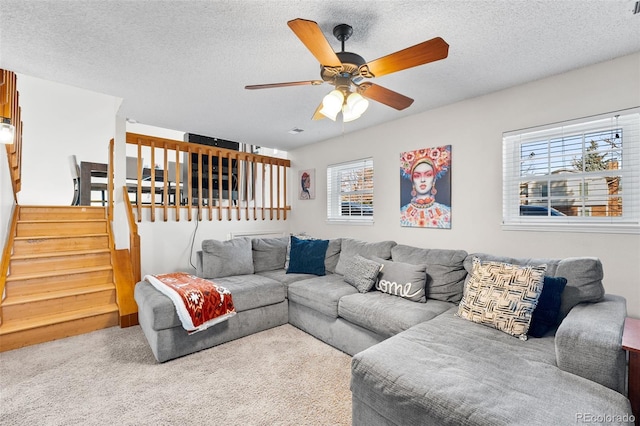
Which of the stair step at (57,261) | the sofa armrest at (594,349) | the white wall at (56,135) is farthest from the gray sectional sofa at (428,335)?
the white wall at (56,135)

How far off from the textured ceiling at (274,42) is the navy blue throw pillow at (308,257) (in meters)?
1.72

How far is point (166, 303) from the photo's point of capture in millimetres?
2404

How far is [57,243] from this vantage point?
3.67 meters

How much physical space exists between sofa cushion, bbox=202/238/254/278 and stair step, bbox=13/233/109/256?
1731 mm

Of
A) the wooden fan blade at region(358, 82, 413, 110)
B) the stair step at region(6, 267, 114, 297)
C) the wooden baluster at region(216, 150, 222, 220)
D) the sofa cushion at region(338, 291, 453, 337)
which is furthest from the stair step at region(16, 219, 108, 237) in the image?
the wooden fan blade at region(358, 82, 413, 110)

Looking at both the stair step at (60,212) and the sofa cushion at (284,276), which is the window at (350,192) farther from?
the stair step at (60,212)

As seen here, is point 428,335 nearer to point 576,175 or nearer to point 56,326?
point 576,175

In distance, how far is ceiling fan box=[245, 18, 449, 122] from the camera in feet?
4.79

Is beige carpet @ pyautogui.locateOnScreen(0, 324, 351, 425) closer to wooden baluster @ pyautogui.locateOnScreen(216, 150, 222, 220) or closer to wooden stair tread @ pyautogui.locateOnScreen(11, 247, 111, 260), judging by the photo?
wooden stair tread @ pyautogui.locateOnScreen(11, 247, 111, 260)

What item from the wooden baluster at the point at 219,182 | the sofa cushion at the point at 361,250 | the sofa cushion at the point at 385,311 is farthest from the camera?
the wooden baluster at the point at 219,182

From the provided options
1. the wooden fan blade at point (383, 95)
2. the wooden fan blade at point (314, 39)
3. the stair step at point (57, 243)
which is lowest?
the stair step at point (57, 243)

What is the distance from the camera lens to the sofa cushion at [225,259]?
3320 millimetres

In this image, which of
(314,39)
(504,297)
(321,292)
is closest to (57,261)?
(321,292)

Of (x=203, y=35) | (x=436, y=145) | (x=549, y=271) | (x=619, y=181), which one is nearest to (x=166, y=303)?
(x=203, y=35)
